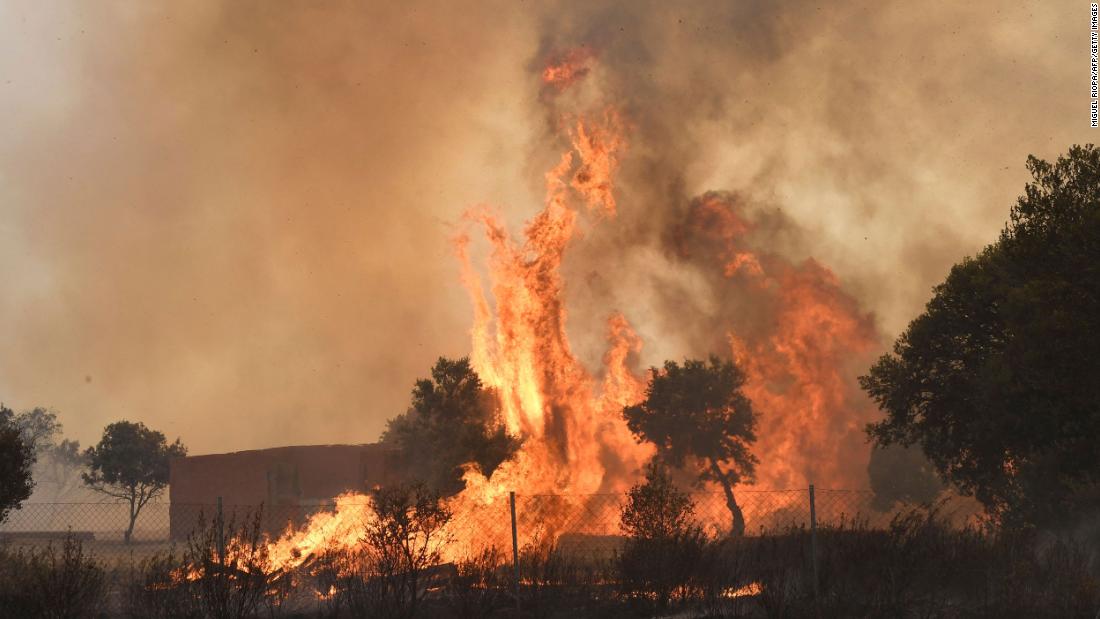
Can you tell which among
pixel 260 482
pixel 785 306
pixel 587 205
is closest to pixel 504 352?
pixel 587 205

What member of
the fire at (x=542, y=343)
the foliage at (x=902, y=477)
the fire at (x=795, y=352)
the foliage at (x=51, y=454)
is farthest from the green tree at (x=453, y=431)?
the foliage at (x=51, y=454)

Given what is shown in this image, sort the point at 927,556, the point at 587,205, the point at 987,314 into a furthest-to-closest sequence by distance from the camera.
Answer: the point at 587,205 < the point at 987,314 < the point at 927,556

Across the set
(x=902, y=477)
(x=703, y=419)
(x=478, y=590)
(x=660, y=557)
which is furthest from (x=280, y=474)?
(x=660, y=557)

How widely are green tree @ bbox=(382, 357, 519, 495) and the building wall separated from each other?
5.30 meters

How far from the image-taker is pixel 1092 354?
65.3 feet

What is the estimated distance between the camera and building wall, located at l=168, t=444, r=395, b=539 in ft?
210

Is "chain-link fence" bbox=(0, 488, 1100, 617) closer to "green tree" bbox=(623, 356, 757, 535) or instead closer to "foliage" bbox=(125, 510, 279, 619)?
"foliage" bbox=(125, 510, 279, 619)

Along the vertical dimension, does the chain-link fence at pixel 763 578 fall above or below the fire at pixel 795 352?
below

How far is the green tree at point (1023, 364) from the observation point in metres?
20.2

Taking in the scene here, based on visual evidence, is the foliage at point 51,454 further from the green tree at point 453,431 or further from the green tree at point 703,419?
the green tree at point 703,419

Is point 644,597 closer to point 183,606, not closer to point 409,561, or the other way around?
point 409,561

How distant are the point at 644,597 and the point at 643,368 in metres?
62.5

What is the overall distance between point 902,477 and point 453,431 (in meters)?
28.3

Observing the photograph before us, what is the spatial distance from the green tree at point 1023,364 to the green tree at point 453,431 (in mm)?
25260
